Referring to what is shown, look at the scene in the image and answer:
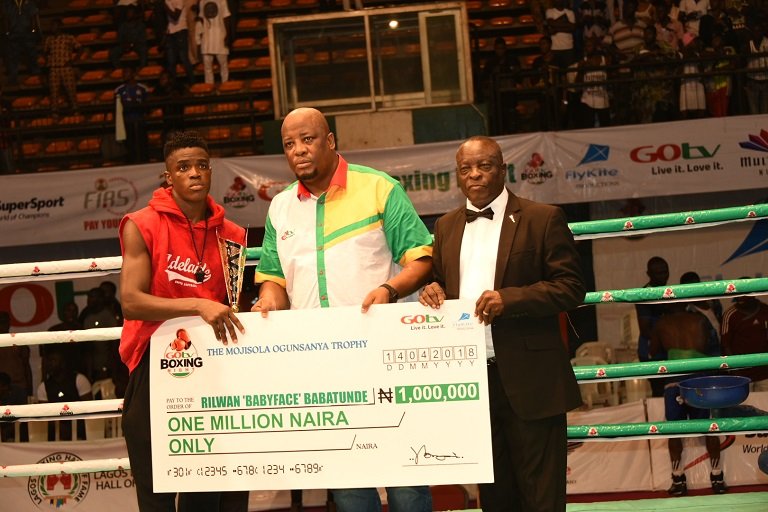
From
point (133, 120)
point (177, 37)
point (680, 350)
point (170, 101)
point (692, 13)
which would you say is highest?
point (177, 37)

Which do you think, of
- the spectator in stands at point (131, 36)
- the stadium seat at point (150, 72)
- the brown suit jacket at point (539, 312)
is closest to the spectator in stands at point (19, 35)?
the spectator in stands at point (131, 36)

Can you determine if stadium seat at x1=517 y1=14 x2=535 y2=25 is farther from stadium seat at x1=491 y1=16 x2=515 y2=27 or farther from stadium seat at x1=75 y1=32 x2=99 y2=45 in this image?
stadium seat at x1=75 y1=32 x2=99 y2=45

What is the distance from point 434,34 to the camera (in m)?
13.5

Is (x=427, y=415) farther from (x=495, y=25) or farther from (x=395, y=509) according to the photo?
(x=495, y=25)

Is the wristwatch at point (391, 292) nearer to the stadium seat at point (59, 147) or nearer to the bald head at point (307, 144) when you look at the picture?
the bald head at point (307, 144)

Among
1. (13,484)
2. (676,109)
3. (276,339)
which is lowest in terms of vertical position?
(13,484)

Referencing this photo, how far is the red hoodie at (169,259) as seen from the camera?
3.88 metres

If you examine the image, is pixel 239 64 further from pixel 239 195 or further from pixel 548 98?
pixel 548 98

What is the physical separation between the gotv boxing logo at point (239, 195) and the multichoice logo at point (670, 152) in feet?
15.6

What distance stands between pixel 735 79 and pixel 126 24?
441 inches

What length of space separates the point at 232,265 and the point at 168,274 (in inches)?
10.3

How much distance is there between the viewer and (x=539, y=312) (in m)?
3.50

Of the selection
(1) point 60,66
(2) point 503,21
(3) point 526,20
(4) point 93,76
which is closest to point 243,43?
(4) point 93,76

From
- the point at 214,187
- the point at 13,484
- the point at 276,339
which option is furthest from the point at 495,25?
the point at 276,339
